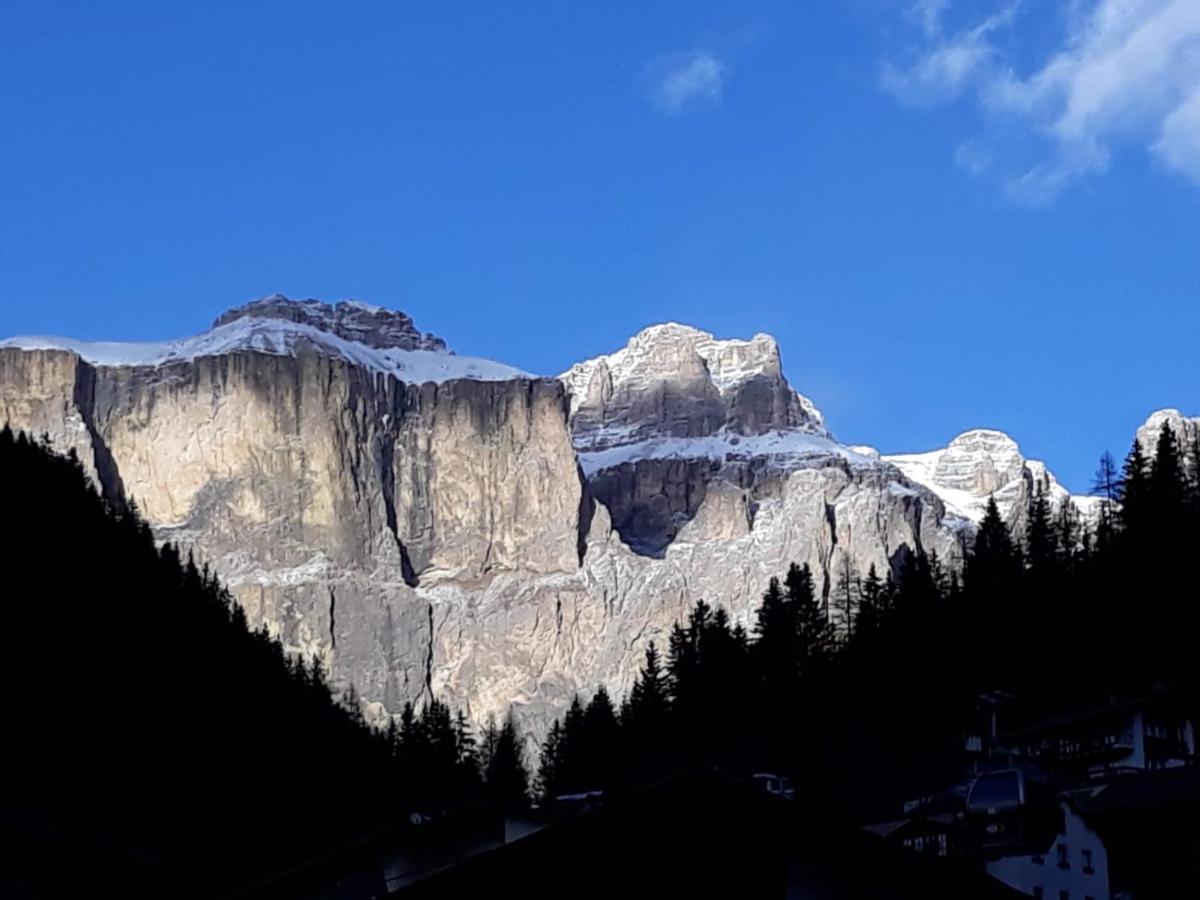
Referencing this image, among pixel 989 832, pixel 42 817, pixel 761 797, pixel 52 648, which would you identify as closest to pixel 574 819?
pixel 761 797

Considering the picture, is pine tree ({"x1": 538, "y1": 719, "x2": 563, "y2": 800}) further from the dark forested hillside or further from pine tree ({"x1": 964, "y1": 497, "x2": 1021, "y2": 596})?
pine tree ({"x1": 964, "y1": 497, "x2": 1021, "y2": 596})

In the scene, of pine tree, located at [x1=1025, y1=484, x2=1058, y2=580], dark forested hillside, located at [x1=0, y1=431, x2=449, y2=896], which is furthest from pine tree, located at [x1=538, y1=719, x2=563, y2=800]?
pine tree, located at [x1=1025, y1=484, x2=1058, y2=580]

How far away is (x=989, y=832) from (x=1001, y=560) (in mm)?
95487

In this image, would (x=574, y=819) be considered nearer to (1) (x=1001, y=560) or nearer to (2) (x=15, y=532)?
(2) (x=15, y=532)

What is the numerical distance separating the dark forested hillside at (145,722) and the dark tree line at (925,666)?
47.0 feet

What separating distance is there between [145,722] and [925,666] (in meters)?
39.4

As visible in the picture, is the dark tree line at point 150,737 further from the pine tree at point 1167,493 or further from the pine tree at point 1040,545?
the pine tree at point 1167,493

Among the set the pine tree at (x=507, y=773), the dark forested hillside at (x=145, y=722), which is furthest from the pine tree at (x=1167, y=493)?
the dark forested hillside at (x=145, y=722)

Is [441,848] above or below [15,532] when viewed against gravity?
below

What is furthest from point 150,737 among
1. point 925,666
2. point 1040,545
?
point 1040,545

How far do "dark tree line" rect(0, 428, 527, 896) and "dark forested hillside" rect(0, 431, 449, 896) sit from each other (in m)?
0.13

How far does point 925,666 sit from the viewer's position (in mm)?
95625

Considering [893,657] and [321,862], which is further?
[893,657]

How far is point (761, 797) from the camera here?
13.3 m
